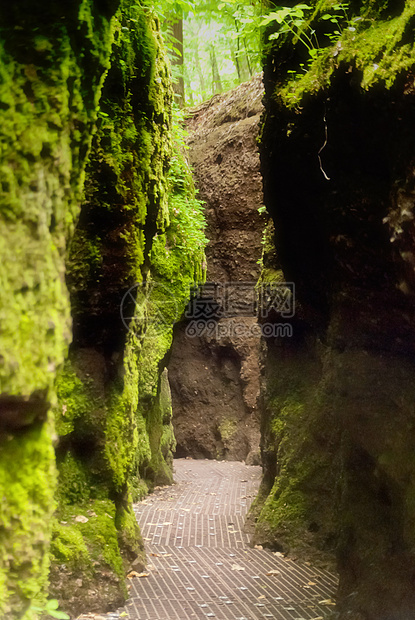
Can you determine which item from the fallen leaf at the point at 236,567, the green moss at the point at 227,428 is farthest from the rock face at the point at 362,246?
the green moss at the point at 227,428

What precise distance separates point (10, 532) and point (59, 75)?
5.71 ft

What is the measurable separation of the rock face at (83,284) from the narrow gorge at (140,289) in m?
0.01

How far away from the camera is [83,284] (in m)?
5.09

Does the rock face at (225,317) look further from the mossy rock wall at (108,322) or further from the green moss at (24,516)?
the green moss at (24,516)

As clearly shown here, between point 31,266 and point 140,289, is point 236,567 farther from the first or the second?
point 31,266

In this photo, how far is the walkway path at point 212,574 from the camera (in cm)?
507

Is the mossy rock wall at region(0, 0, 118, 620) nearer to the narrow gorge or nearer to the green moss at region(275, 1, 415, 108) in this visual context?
the narrow gorge

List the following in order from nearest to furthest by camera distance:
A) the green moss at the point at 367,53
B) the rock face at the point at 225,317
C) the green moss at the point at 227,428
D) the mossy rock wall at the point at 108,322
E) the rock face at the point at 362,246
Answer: the green moss at the point at 367,53 < the rock face at the point at 362,246 < the mossy rock wall at the point at 108,322 < the rock face at the point at 225,317 < the green moss at the point at 227,428

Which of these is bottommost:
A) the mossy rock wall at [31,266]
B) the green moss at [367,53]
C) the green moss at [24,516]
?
the green moss at [24,516]

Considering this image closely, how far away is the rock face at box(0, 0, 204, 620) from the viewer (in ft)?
6.81

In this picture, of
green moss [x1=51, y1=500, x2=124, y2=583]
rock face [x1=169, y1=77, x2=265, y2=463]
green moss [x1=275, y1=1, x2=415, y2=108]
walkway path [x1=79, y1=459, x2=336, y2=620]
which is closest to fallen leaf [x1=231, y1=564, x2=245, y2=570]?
walkway path [x1=79, y1=459, x2=336, y2=620]


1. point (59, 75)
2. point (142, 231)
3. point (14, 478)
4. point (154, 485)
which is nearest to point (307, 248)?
point (142, 231)

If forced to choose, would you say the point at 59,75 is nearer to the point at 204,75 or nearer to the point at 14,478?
the point at 14,478

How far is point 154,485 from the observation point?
11109 millimetres
